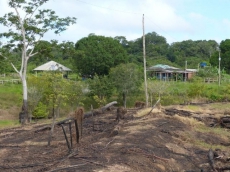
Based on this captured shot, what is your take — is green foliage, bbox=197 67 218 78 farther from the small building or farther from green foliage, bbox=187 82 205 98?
green foliage, bbox=187 82 205 98

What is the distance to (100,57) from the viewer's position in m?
45.4

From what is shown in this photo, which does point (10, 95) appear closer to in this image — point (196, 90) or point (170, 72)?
point (196, 90)

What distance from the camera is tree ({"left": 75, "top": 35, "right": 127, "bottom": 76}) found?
45.6 m

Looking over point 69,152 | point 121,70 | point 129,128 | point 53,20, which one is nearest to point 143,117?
point 129,128

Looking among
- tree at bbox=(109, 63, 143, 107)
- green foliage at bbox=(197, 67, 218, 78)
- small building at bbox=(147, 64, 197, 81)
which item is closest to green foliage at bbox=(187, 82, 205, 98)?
tree at bbox=(109, 63, 143, 107)

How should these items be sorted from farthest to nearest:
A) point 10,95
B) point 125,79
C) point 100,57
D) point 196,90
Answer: point 100,57 < point 125,79 < point 196,90 < point 10,95

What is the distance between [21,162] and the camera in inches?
388

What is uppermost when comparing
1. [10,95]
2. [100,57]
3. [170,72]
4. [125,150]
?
[100,57]

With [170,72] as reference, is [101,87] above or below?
below

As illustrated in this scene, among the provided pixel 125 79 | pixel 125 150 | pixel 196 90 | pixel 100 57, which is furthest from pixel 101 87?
pixel 125 150

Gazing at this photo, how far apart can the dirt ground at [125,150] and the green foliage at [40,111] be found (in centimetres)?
1643

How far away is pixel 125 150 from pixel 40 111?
23.0 meters

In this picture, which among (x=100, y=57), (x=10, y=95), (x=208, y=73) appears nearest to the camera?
(x=10, y=95)

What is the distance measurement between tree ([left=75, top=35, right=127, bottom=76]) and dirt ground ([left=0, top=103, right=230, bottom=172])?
29.4 m
